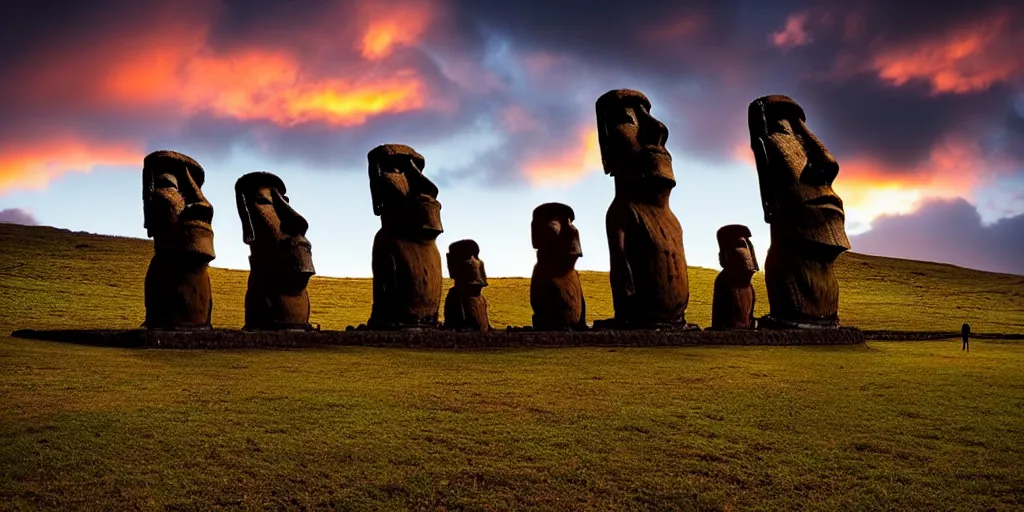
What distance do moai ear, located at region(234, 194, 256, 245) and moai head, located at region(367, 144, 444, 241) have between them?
2544 mm

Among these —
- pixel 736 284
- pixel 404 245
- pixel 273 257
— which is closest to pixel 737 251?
pixel 736 284

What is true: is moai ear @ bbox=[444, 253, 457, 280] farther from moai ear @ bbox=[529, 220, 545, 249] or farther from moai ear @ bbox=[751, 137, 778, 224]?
moai ear @ bbox=[751, 137, 778, 224]

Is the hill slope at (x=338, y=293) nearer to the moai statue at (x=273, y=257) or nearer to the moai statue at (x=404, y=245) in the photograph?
the moai statue at (x=273, y=257)

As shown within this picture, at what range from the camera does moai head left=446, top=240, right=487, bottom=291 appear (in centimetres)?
1908

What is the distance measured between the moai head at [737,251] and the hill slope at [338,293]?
12.9 m

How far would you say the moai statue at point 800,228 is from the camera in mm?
18453

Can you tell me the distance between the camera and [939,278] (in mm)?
52031

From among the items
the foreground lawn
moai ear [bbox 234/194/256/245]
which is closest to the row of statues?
moai ear [bbox 234/194/256/245]

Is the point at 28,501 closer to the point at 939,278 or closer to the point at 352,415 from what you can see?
the point at 352,415

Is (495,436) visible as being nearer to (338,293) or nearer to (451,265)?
(451,265)

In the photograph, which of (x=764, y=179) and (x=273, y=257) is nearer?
(x=273, y=257)

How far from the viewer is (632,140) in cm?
1847

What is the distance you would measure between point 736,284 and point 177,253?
39.5 feet

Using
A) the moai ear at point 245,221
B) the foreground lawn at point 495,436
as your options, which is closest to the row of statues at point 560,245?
the moai ear at point 245,221
